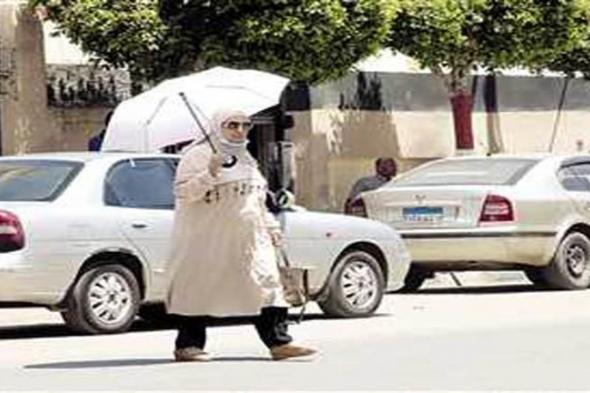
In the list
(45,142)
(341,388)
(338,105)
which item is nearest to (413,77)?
(338,105)

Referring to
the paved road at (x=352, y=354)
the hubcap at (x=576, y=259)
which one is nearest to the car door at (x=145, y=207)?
the paved road at (x=352, y=354)

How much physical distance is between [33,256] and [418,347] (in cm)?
299

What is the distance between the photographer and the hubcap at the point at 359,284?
48.2ft

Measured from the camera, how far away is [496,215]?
1742 centimetres

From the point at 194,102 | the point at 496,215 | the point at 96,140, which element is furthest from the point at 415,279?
the point at 194,102

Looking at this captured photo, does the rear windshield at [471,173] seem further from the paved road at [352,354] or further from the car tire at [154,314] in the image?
the car tire at [154,314]

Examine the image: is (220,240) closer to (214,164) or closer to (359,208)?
(214,164)

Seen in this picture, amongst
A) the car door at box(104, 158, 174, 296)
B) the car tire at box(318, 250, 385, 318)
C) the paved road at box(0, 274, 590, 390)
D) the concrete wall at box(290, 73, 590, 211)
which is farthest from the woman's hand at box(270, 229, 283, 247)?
the concrete wall at box(290, 73, 590, 211)

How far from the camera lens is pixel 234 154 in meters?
10.9

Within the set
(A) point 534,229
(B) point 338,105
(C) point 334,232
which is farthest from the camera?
(B) point 338,105

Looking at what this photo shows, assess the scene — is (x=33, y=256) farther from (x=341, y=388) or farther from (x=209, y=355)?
(x=341, y=388)

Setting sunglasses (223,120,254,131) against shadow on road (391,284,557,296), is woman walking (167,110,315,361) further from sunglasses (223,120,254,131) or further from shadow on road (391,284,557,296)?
shadow on road (391,284,557,296)

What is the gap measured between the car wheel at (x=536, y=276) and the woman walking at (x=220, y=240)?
7.46 metres

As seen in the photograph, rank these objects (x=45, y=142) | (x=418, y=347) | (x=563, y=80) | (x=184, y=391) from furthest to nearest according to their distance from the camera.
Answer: (x=563, y=80) → (x=45, y=142) → (x=418, y=347) → (x=184, y=391)
